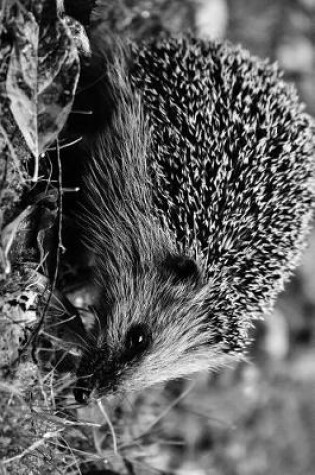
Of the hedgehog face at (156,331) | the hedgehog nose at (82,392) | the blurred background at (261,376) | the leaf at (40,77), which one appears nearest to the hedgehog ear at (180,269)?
the hedgehog face at (156,331)

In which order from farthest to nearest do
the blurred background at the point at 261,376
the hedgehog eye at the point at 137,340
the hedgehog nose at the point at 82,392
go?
the blurred background at the point at 261,376
the hedgehog eye at the point at 137,340
the hedgehog nose at the point at 82,392

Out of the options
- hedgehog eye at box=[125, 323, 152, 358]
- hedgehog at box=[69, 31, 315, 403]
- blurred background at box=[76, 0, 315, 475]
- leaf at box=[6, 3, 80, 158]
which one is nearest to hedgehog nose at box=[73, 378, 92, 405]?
hedgehog at box=[69, 31, 315, 403]

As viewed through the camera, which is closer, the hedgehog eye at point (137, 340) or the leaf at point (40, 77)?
the leaf at point (40, 77)

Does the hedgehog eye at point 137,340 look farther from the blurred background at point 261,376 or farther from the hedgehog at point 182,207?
the blurred background at point 261,376

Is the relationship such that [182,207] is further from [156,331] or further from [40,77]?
[40,77]

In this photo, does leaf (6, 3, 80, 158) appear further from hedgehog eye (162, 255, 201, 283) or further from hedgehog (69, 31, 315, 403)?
hedgehog eye (162, 255, 201, 283)

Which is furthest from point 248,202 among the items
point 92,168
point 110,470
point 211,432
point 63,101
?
point 211,432

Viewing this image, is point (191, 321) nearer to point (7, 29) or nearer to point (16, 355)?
point (16, 355)

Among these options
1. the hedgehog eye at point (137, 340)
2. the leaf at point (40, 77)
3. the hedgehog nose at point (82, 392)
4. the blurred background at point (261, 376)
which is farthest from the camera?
the blurred background at point (261, 376)
